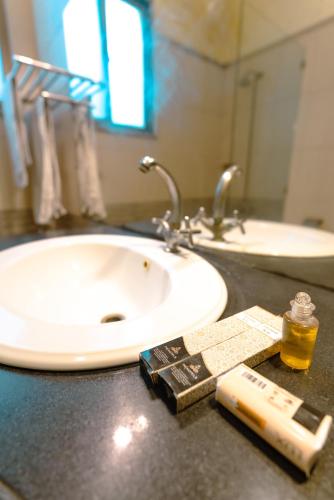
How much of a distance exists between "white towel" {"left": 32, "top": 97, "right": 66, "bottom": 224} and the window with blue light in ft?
0.81

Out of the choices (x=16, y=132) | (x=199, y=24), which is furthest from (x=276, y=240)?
(x=16, y=132)

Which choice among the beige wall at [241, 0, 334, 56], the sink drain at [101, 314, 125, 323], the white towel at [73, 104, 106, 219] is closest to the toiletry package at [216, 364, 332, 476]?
the sink drain at [101, 314, 125, 323]

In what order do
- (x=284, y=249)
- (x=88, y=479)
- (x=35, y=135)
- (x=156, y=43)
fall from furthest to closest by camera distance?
1. (x=35, y=135)
2. (x=156, y=43)
3. (x=284, y=249)
4. (x=88, y=479)

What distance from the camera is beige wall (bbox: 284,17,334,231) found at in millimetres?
629

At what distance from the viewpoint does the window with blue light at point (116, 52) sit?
2.81ft

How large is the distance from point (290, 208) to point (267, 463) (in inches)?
28.1

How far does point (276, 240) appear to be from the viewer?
836 millimetres

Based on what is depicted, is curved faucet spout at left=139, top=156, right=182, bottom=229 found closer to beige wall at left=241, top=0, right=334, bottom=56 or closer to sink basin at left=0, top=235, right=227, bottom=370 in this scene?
sink basin at left=0, top=235, right=227, bottom=370

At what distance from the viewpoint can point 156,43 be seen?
3.03 ft

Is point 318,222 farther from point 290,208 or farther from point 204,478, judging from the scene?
point 204,478

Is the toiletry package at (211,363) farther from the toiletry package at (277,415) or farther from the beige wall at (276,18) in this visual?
the beige wall at (276,18)

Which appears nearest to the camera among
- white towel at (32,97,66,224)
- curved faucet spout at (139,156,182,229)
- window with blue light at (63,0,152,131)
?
curved faucet spout at (139,156,182,229)

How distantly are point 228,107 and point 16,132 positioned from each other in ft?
3.05

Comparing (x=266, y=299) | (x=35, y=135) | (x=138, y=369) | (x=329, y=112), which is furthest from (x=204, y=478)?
(x=35, y=135)
